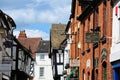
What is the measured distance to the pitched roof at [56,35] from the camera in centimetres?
5391

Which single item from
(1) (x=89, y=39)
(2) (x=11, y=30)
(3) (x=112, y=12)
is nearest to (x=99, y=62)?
(1) (x=89, y=39)

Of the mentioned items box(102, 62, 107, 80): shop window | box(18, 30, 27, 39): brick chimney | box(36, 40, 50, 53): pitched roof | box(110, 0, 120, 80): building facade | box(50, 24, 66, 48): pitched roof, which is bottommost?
box(102, 62, 107, 80): shop window

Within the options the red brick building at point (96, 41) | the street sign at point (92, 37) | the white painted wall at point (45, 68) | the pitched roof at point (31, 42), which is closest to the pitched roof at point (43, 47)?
the white painted wall at point (45, 68)

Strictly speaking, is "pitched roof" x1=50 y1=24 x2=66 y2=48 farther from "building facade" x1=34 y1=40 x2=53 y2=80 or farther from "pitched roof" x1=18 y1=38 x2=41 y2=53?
"pitched roof" x1=18 y1=38 x2=41 y2=53

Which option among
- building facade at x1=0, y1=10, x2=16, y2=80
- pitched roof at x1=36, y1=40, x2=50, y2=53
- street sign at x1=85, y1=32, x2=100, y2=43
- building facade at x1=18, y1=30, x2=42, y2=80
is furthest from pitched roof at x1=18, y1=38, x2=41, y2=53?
street sign at x1=85, y1=32, x2=100, y2=43

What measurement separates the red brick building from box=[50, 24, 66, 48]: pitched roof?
68.8ft

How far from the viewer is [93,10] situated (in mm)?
27156

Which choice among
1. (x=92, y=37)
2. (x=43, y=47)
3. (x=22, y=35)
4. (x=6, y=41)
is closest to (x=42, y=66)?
(x=43, y=47)

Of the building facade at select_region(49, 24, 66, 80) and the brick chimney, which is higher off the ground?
the brick chimney

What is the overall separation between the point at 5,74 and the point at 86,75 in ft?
62.7

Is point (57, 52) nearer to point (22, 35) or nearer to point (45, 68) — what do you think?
point (45, 68)

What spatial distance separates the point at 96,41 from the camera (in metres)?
23.6

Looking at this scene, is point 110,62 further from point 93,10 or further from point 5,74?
point 5,74

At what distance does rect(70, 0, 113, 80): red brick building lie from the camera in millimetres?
22953
